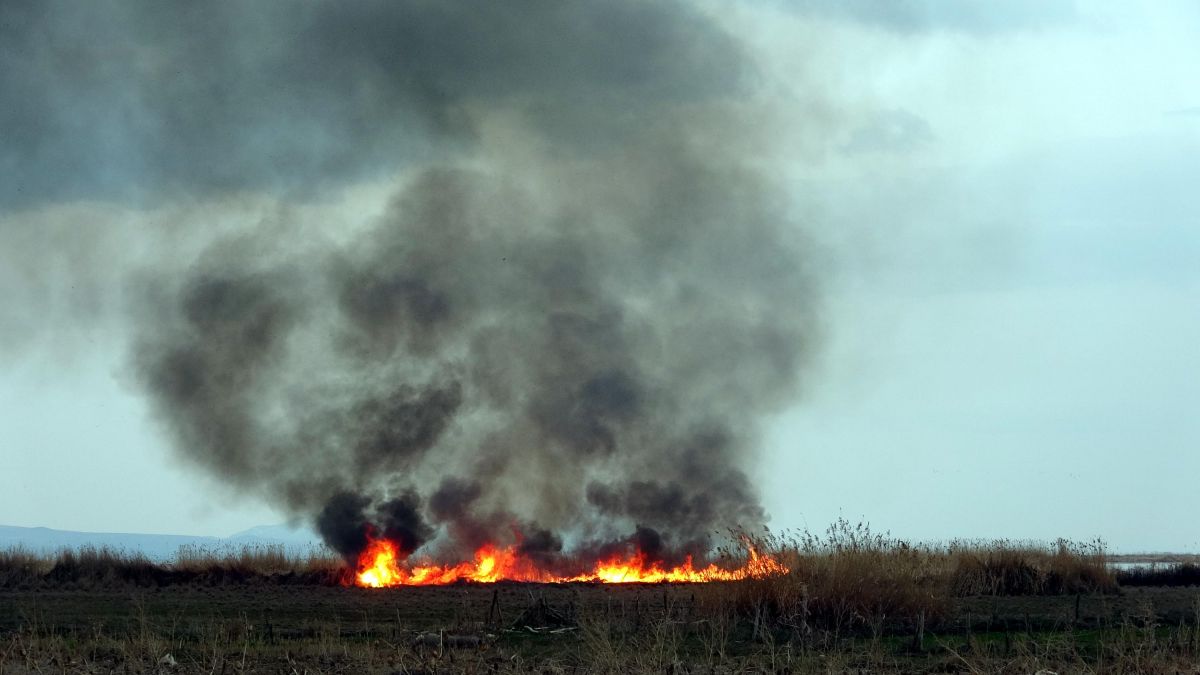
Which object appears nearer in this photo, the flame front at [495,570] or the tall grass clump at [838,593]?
the tall grass clump at [838,593]

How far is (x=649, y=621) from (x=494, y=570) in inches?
801

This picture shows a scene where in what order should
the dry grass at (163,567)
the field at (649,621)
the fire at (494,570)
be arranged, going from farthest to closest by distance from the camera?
the fire at (494,570), the dry grass at (163,567), the field at (649,621)

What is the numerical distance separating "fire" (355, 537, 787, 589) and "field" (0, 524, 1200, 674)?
2.52 metres

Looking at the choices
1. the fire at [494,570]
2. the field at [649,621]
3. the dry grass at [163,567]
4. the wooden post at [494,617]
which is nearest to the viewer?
the field at [649,621]

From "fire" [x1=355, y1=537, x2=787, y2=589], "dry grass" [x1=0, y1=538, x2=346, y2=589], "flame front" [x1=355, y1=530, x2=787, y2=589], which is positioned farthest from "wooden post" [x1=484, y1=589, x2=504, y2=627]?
"dry grass" [x1=0, y1=538, x2=346, y2=589]

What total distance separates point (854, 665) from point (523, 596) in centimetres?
1517

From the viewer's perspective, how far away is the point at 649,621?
23.5 metres

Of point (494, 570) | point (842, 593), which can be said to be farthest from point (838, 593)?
point (494, 570)

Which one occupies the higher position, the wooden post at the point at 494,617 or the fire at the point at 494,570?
the fire at the point at 494,570

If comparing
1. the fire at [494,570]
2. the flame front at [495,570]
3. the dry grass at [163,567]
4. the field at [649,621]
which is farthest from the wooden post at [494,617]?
the dry grass at [163,567]

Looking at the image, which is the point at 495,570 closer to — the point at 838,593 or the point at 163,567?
the point at 163,567

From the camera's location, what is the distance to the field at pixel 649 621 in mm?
18172

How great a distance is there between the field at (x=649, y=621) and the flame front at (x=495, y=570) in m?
2.54

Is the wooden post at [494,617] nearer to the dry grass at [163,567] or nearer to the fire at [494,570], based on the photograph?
the fire at [494,570]
